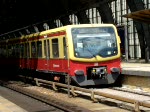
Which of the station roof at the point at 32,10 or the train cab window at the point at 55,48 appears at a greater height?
the station roof at the point at 32,10

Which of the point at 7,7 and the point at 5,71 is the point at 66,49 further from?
the point at 7,7

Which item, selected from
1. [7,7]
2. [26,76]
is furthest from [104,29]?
[7,7]

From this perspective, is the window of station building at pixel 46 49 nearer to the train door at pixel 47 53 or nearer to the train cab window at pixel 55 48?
the train door at pixel 47 53

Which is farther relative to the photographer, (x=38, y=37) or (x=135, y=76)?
(x=38, y=37)

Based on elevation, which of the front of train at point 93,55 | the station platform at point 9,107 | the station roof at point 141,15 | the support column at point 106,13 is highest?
the support column at point 106,13

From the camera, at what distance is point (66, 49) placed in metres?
18.5

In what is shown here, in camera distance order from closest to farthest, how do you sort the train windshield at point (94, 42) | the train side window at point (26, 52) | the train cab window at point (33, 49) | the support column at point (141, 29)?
the train windshield at point (94, 42) < the train cab window at point (33, 49) < the train side window at point (26, 52) < the support column at point (141, 29)

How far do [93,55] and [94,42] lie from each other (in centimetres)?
57

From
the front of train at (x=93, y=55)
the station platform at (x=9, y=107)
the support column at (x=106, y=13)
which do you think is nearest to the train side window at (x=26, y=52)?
the front of train at (x=93, y=55)

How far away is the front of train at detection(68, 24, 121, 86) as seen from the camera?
18.4 meters

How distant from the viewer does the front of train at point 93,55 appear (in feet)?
60.4

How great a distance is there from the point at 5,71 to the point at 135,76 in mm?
17934

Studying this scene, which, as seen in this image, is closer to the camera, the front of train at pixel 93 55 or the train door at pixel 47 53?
the front of train at pixel 93 55

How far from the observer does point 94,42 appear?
18922mm
